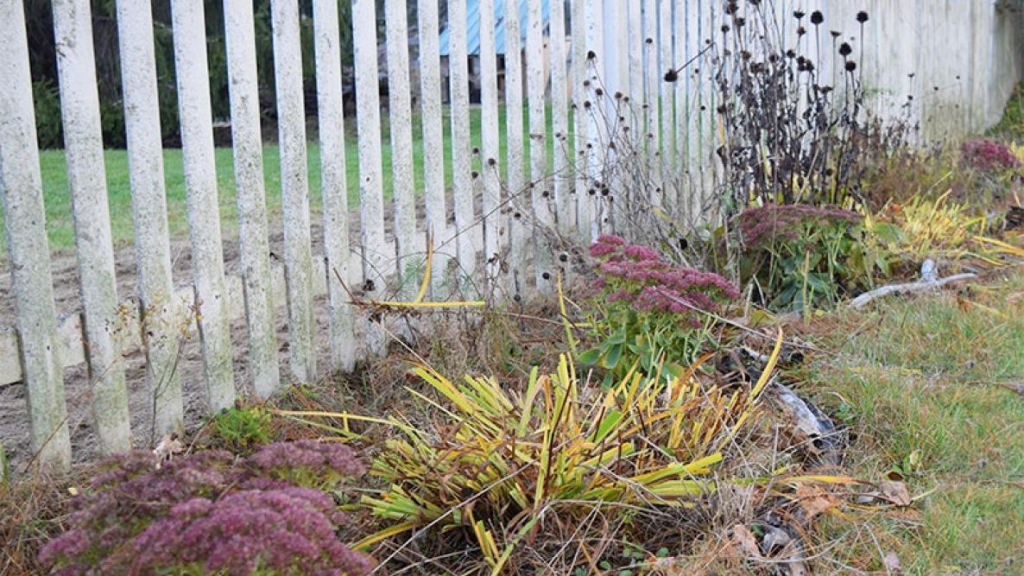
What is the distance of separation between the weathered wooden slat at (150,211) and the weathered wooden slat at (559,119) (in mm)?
2166

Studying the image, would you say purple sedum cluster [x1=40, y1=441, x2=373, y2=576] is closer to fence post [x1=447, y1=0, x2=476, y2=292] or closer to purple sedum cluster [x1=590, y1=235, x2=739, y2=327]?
purple sedum cluster [x1=590, y1=235, x2=739, y2=327]

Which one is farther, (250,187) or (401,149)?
(401,149)

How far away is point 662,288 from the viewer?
345 cm

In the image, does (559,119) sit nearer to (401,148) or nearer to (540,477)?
(401,148)

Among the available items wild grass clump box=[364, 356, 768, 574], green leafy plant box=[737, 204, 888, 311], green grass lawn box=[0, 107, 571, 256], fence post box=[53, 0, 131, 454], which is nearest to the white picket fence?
fence post box=[53, 0, 131, 454]

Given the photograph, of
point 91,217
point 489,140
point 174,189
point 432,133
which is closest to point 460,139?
point 432,133

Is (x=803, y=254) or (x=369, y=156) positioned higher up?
(x=369, y=156)

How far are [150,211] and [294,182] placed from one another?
1.95 feet

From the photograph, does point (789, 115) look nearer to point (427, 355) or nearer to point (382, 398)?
point (427, 355)

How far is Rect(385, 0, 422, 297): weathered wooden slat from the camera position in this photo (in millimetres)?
4023

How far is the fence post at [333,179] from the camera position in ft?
12.2

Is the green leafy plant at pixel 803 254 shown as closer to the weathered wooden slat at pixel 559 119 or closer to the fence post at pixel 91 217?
the weathered wooden slat at pixel 559 119

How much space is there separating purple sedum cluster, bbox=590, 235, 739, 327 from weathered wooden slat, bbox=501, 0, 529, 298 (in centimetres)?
110

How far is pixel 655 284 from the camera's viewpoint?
11.6 feet
